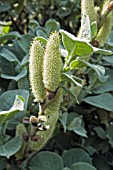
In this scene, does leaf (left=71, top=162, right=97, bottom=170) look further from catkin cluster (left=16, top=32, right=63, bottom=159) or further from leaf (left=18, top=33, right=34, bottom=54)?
leaf (left=18, top=33, right=34, bottom=54)

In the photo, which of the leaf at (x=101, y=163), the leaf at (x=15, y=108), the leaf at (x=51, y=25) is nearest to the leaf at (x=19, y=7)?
the leaf at (x=51, y=25)

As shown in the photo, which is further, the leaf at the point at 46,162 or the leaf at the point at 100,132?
the leaf at the point at 100,132

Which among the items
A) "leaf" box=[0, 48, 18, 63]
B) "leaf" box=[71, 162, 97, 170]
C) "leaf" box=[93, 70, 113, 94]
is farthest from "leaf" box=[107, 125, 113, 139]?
"leaf" box=[0, 48, 18, 63]

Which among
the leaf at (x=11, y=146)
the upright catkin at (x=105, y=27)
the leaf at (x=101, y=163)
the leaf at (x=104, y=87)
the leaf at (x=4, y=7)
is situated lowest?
the leaf at (x=101, y=163)

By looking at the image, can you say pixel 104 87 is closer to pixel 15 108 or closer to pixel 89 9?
pixel 89 9

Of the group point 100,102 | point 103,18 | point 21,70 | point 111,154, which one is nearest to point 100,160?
point 111,154

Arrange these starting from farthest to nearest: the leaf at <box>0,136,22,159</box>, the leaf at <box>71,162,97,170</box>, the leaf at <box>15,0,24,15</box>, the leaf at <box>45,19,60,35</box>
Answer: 1. the leaf at <box>15,0,24,15</box>
2. the leaf at <box>45,19,60,35</box>
3. the leaf at <box>71,162,97,170</box>
4. the leaf at <box>0,136,22,159</box>

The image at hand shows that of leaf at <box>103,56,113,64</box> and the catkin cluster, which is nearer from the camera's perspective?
the catkin cluster

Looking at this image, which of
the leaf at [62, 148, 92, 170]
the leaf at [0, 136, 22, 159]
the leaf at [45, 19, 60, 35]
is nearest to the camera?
the leaf at [0, 136, 22, 159]

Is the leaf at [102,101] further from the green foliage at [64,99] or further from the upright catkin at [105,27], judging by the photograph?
the upright catkin at [105,27]
